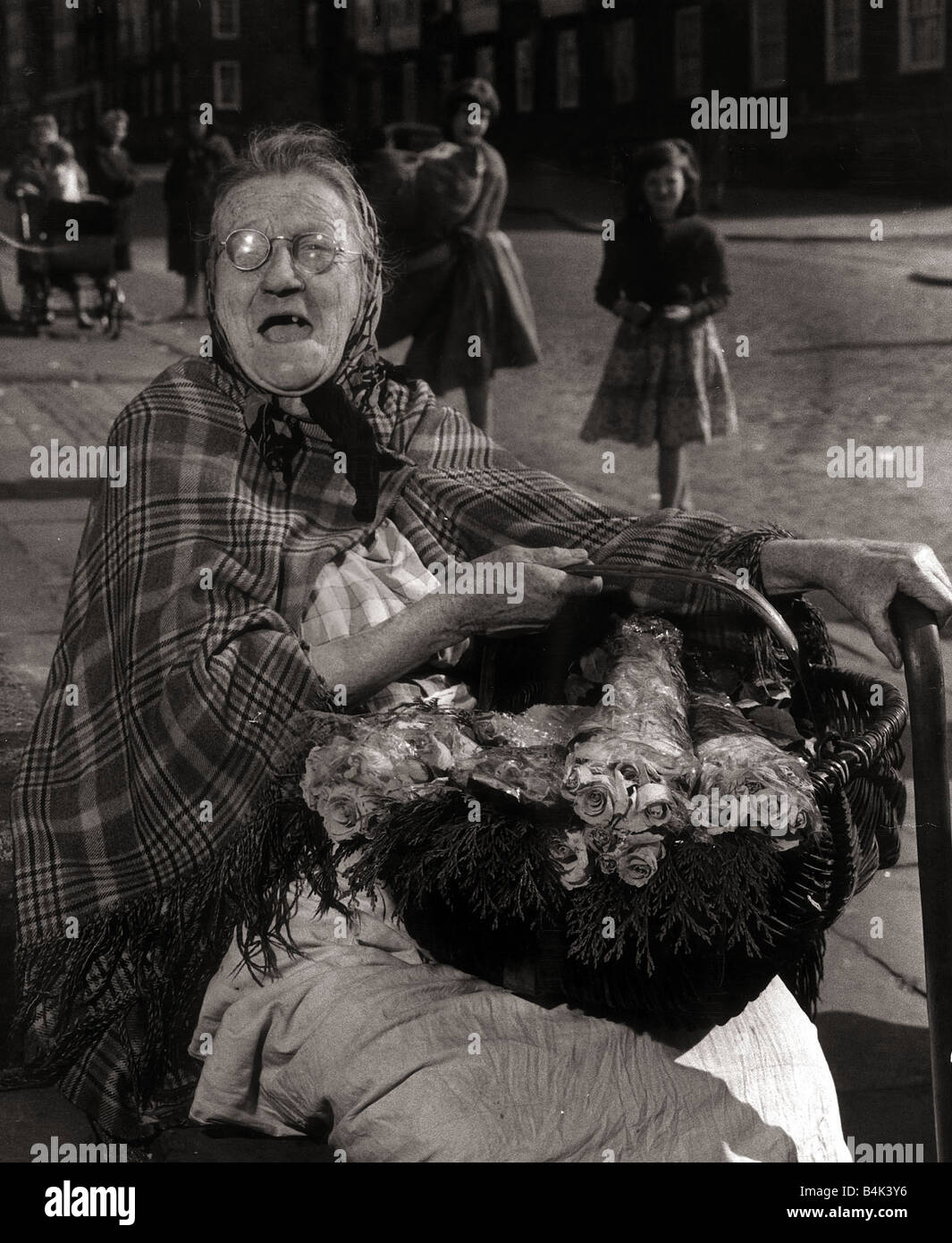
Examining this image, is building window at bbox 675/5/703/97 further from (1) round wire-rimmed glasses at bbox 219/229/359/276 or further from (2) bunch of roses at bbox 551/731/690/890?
(2) bunch of roses at bbox 551/731/690/890

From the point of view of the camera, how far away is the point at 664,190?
5.23 meters

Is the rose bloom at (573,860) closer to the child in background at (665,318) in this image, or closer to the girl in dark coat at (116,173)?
the girl in dark coat at (116,173)

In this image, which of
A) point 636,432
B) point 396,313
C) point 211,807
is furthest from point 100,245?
point 211,807

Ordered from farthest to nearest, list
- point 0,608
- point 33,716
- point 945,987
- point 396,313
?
point 396,313 → point 0,608 → point 33,716 → point 945,987

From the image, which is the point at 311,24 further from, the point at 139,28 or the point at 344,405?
the point at 344,405

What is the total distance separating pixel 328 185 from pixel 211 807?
3.15ft

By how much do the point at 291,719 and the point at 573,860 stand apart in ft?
1.64

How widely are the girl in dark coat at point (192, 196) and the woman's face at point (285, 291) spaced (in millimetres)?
116

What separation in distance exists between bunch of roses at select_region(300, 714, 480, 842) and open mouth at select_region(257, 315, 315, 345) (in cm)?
67

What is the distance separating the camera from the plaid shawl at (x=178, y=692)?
223 cm

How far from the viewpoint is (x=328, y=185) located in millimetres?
2426

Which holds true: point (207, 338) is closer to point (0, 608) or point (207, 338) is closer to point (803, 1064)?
point (803, 1064)

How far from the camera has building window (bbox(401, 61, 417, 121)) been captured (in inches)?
162

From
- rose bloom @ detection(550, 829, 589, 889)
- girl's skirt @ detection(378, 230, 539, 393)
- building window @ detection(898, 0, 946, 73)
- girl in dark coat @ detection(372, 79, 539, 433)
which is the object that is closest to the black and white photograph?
rose bloom @ detection(550, 829, 589, 889)
